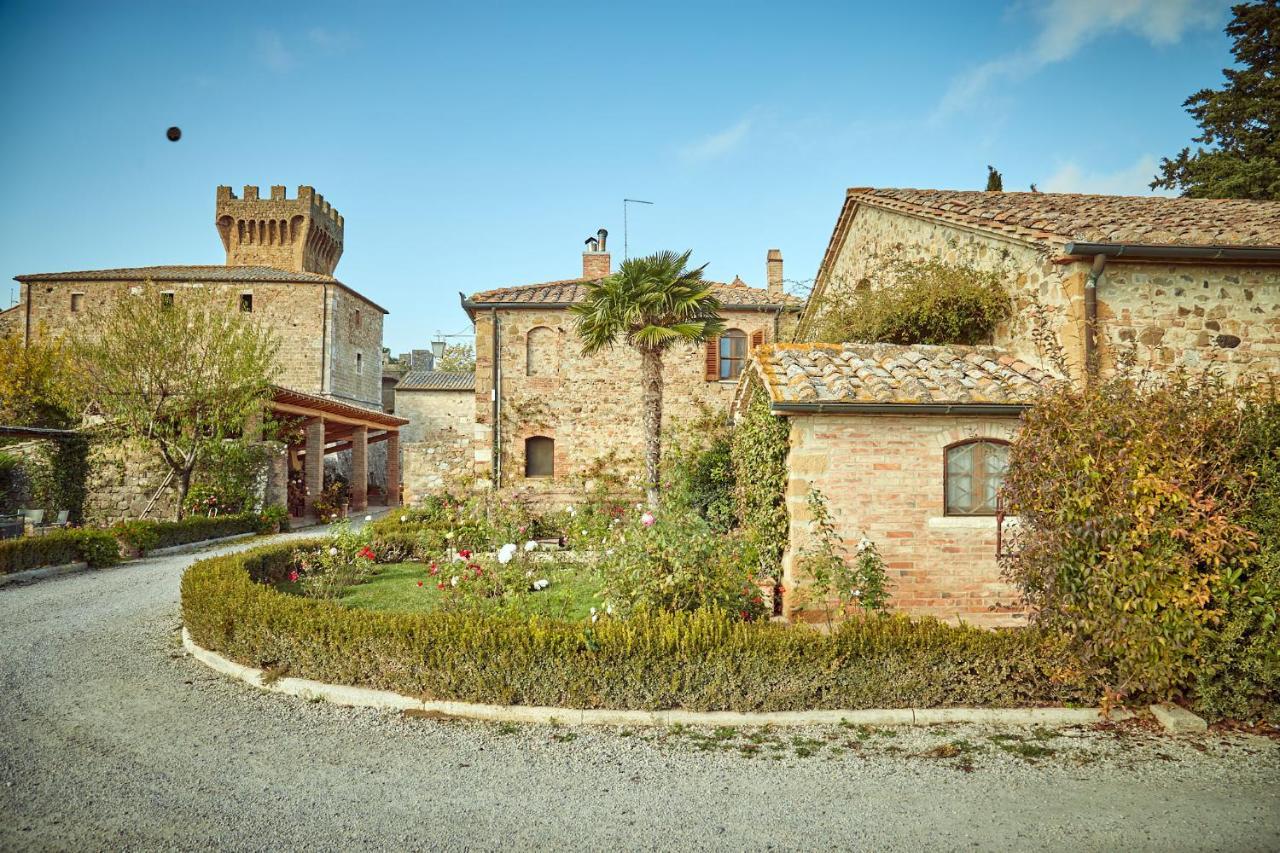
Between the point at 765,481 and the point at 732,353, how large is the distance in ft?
34.5

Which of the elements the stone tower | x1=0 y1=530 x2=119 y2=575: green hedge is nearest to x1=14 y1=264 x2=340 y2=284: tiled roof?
the stone tower

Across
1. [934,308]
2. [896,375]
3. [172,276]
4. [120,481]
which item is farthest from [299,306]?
[896,375]

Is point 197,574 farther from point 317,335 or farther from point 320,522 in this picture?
point 317,335

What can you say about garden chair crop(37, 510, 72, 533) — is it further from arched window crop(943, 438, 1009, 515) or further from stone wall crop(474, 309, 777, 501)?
arched window crop(943, 438, 1009, 515)

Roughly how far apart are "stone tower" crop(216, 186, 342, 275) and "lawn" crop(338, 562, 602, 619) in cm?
3119

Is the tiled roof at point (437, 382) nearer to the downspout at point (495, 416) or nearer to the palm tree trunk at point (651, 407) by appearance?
the downspout at point (495, 416)

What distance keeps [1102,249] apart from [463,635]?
7.91 meters

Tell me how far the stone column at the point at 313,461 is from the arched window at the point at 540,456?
25.3ft

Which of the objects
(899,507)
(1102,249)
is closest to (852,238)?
(1102,249)

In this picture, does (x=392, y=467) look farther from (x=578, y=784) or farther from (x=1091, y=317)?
(x=578, y=784)

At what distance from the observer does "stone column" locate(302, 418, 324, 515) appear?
20781 millimetres

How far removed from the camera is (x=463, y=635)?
5.51 meters

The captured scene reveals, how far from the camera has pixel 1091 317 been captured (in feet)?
26.7

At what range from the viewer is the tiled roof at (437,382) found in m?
32.3
